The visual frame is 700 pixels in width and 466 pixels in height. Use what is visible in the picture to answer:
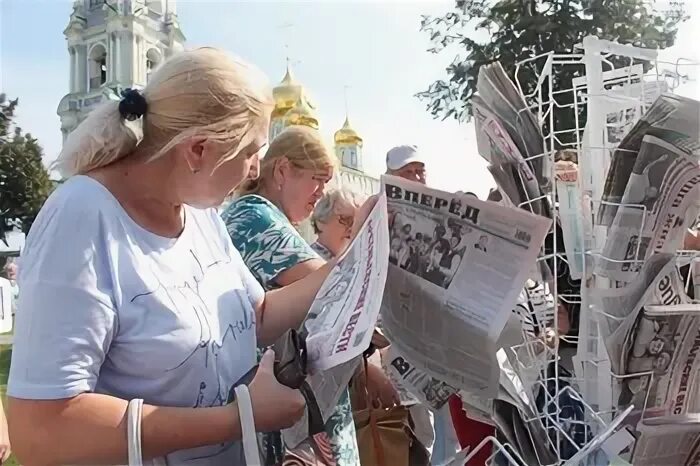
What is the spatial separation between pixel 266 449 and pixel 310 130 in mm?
751

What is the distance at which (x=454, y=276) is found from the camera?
98 centimetres

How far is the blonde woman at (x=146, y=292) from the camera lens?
729 mm

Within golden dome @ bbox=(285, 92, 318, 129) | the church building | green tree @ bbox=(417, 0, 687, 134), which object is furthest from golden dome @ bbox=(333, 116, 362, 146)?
the church building

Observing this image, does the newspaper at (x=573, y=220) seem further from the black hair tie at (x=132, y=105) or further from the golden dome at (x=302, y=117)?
the golden dome at (x=302, y=117)

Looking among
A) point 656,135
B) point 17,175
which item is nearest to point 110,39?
point 17,175

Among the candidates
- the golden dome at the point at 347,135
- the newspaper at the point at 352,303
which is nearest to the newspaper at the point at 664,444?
the newspaper at the point at 352,303

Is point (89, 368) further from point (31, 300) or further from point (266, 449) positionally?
point (266, 449)

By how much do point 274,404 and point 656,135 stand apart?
0.62m

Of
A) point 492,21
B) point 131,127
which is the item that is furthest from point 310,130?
point 492,21

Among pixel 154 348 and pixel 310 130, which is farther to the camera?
pixel 310 130

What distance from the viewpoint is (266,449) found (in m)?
0.93

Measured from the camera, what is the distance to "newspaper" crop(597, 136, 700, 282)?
987 mm

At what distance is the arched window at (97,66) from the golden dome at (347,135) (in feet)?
39.8

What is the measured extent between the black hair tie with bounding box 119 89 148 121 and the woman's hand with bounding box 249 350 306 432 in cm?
33
